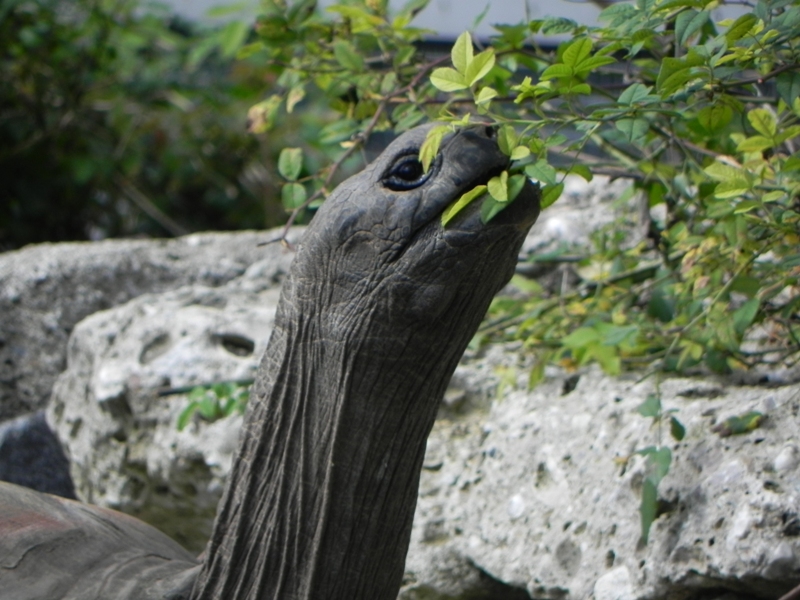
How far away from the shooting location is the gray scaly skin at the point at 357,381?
1.02 m

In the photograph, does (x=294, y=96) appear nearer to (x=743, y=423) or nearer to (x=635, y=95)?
(x=635, y=95)

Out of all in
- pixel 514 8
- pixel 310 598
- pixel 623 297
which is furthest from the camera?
pixel 514 8

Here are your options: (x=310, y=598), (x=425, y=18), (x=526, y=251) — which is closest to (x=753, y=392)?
A: (x=310, y=598)

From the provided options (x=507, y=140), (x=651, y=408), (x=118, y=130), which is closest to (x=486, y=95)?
(x=507, y=140)

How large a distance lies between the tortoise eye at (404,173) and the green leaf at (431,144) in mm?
39

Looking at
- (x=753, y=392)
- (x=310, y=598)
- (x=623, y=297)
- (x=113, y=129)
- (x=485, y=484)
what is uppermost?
(x=113, y=129)

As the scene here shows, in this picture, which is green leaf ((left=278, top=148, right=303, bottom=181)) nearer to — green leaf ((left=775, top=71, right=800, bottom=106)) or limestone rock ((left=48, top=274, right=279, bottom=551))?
limestone rock ((left=48, top=274, right=279, bottom=551))

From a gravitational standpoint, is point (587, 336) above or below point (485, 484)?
above

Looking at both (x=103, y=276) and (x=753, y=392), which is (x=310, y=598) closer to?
(x=753, y=392)

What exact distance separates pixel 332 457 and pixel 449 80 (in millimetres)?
432

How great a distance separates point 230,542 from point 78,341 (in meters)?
1.03

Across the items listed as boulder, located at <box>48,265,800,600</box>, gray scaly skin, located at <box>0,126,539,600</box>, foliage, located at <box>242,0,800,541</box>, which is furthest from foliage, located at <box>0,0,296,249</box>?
gray scaly skin, located at <box>0,126,539,600</box>

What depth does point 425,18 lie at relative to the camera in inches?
173

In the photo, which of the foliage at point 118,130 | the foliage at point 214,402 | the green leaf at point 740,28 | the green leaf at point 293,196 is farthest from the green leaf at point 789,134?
the foliage at point 118,130
